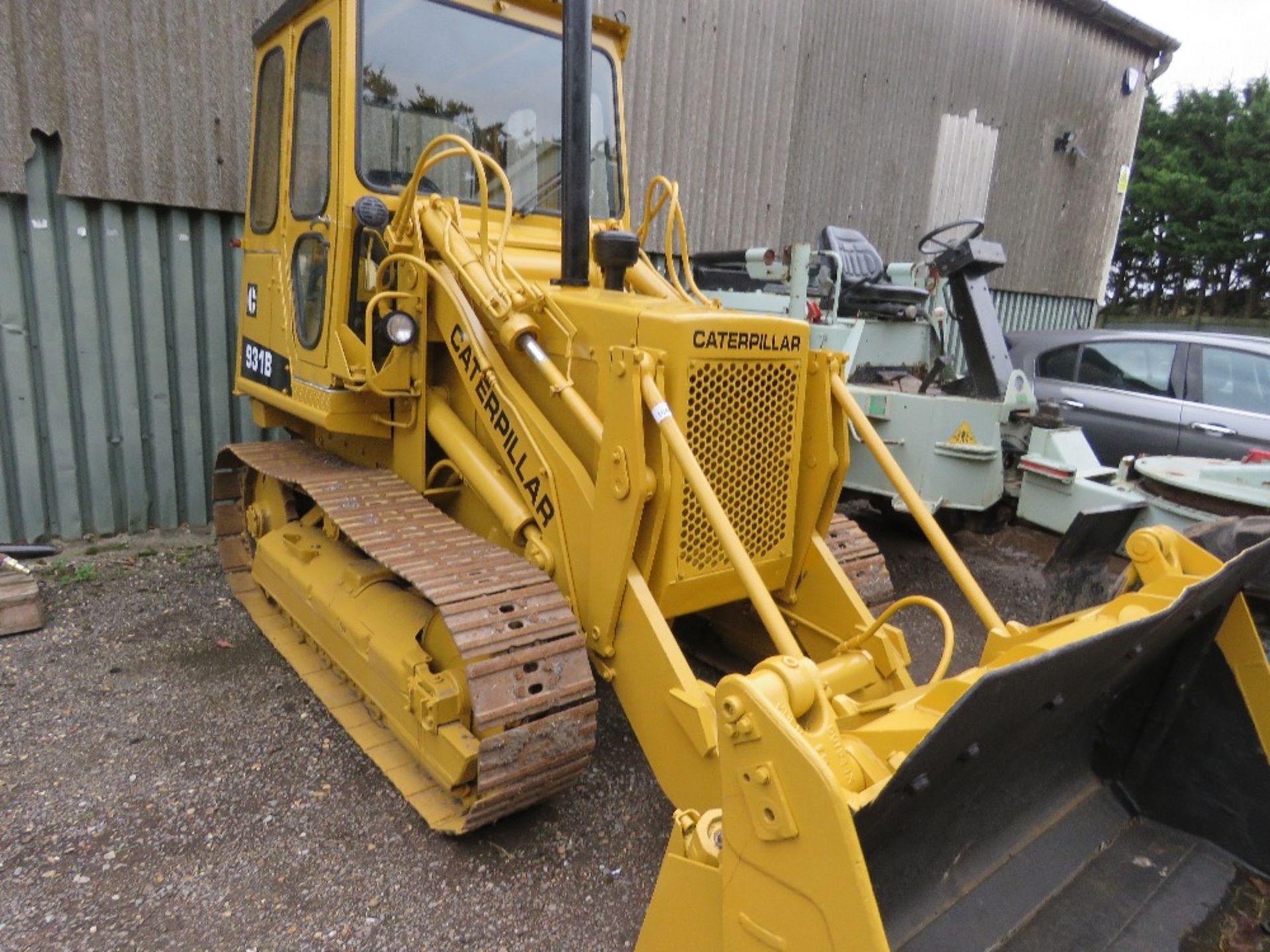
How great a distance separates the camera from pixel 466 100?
A: 362 cm

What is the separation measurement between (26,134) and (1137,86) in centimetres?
1431

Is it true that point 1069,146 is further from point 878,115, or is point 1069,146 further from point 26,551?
point 26,551

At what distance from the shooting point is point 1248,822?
91.0 inches

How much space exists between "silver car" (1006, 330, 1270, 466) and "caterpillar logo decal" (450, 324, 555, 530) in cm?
497

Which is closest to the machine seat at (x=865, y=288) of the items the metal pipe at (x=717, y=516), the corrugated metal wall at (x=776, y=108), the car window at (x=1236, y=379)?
the corrugated metal wall at (x=776, y=108)

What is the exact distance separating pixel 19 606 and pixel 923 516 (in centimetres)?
408

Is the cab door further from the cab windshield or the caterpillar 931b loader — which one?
the cab windshield

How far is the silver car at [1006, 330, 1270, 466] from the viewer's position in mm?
6020

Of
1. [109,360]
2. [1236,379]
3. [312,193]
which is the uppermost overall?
[312,193]

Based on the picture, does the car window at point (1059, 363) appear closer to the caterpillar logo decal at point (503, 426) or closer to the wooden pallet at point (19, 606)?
the caterpillar logo decal at point (503, 426)

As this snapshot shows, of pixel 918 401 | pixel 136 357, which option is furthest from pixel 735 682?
pixel 136 357

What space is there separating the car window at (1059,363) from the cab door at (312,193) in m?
5.81

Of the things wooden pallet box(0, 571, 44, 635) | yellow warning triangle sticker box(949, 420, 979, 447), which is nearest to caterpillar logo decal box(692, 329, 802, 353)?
yellow warning triangle sticker box(949, 420, 979, 447)

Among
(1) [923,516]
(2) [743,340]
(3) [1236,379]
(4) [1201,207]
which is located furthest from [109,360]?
(4) [1201,207]
